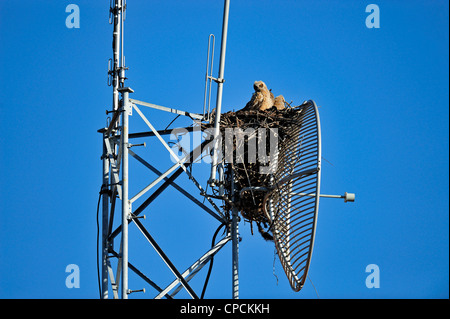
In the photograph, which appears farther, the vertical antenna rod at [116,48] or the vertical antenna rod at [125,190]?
the vertical antenna rod at [116,48]

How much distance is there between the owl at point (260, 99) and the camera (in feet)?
73.1

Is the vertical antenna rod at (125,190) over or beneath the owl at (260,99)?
beneath

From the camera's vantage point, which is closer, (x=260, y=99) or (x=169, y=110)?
(x=169, y=110)

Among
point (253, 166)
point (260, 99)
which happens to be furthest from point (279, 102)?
point (253, 166)

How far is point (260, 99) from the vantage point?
2252 cm

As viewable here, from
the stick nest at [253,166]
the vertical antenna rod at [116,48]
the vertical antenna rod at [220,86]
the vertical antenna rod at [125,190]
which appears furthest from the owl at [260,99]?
the vertical antenna rod at [125,190]

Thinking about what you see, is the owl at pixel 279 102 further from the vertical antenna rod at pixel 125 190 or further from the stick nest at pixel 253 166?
the vertical antenna rod at pixel 125 190

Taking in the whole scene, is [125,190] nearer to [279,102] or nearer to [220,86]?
[220,86]

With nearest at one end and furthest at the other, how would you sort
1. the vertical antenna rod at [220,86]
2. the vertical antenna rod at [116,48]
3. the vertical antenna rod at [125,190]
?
the vertical antenna rod at [125,190] < the vertical antenna rod at [220,86] < the vertical antenna rod at [116,48]

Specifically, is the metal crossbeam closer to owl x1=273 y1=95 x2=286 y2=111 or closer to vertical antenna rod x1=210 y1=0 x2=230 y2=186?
vertical antenna rod x1=210 y1=0 x2=230 y2=186

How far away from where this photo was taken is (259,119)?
20.9 meters

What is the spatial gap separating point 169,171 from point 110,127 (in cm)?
168
